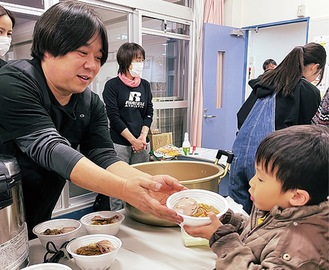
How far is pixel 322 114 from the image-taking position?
1.67 meters

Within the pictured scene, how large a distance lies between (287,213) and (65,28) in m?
0.83

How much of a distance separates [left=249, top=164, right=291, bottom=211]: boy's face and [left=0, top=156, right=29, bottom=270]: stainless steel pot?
64 centimetres

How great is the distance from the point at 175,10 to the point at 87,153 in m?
2.94

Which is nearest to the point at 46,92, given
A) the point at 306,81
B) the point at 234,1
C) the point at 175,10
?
the point at 306,81

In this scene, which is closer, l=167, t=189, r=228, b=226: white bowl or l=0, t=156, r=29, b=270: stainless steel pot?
l=0, t=156, r=29, b=270: stainless steel pot

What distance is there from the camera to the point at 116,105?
2.61 m

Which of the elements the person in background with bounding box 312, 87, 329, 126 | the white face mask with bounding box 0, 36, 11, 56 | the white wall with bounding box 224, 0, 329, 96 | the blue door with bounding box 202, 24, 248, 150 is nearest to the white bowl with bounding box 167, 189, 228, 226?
the person in background with bounding box 312, 87, 329, 126

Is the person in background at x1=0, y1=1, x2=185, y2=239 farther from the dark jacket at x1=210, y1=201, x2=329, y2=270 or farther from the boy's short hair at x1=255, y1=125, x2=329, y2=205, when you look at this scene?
the boy's short hair at x1=255, y1=125, x2=329, y2=205

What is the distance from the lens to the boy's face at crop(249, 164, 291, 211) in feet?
2.56

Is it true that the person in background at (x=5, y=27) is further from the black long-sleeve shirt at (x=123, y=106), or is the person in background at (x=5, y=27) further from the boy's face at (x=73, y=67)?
the boy's face at (x=73, y=67)

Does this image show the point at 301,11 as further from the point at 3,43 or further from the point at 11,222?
the point at 11,222

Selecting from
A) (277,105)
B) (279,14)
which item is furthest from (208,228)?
(279,14)

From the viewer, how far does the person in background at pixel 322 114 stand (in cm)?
166

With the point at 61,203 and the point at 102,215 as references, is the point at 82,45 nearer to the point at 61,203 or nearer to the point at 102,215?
the point at 102,215
